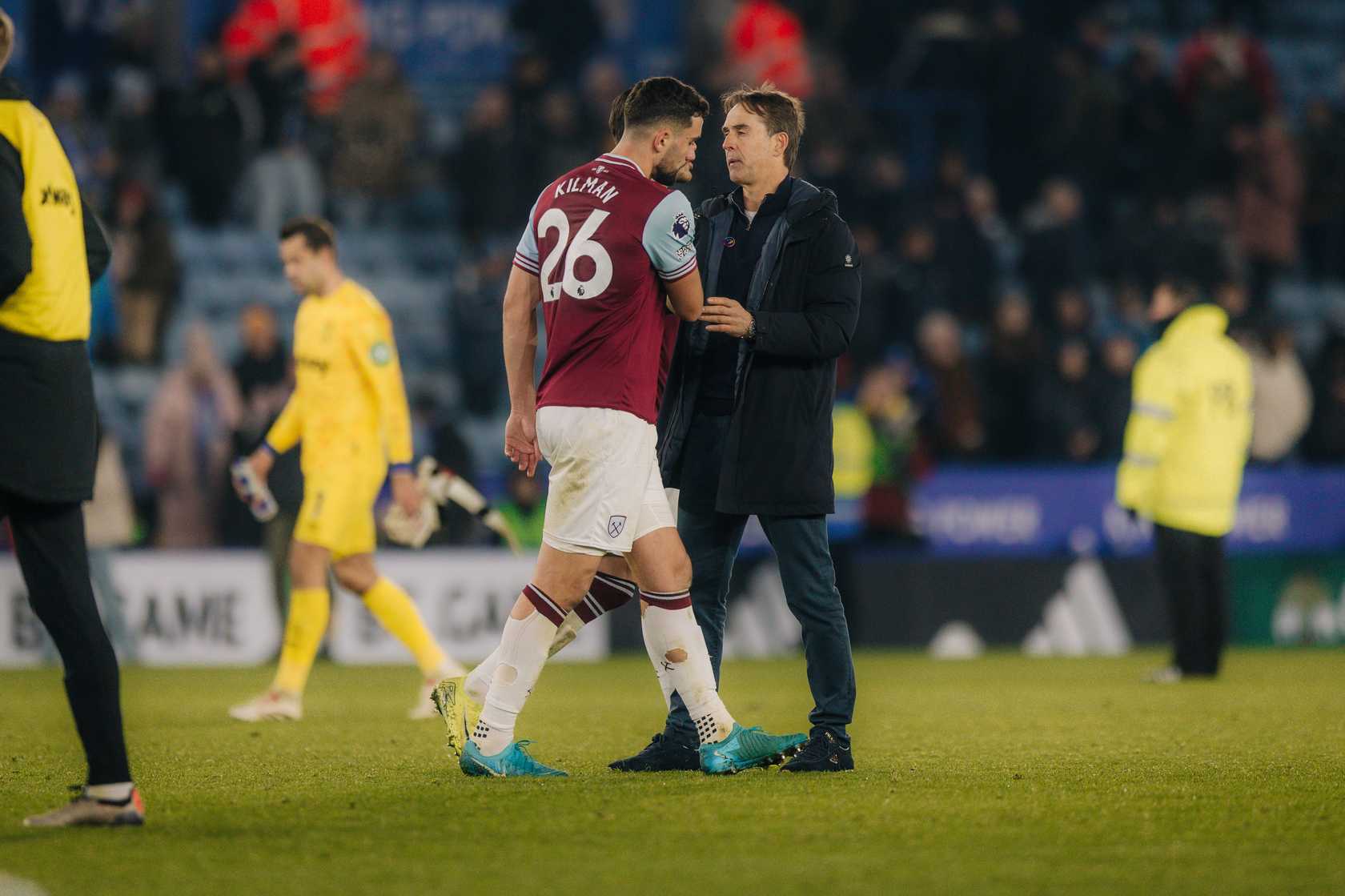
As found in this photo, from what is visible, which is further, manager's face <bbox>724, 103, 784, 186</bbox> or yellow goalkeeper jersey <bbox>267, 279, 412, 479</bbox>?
yellow goalkeeper jersey <bbox>267, 279, 412, 479</bbox>

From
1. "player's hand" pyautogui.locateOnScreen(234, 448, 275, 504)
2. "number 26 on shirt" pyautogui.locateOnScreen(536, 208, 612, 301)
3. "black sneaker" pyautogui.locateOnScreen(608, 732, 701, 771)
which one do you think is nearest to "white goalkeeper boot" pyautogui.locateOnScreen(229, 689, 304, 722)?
"player's hand" pyautogui.locateOnScreen(234, 448, 275, 504)

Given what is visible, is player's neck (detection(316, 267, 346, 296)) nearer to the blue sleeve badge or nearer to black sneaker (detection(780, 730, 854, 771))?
the blue sleeve badge

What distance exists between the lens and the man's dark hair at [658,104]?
679 centimetres

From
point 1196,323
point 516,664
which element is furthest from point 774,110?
point 1196,323

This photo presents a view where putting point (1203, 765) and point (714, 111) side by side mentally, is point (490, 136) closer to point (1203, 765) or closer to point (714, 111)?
point (714, 111)

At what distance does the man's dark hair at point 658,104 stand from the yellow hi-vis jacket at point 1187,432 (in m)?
6.37

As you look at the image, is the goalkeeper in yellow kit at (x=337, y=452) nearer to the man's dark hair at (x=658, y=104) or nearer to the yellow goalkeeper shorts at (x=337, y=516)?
the yellow goalkeeper shorts at (x=337, y=516)

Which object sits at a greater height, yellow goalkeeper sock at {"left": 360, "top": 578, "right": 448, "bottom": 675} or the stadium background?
the stadium background

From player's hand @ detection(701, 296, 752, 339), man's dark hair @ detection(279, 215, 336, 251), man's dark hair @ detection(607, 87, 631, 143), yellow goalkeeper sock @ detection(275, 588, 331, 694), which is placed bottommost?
yellow goalkeeper sock @ detection(275, 588, 331, 694)

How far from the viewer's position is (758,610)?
15930 millimetres

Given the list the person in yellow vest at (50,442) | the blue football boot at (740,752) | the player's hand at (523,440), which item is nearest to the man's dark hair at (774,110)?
the player's hand at (523,440)

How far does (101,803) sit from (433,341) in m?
13.9

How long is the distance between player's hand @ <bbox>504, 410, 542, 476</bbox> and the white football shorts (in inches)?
3.5

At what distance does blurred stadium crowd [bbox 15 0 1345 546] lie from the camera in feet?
56.0
